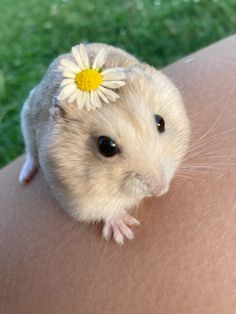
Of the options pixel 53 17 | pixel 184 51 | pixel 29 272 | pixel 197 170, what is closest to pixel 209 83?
pixel 197 170

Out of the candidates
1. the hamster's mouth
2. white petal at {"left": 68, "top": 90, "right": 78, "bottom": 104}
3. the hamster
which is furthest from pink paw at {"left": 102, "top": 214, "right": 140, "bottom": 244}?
white petal at {"left": 68, "top": 90, "right": 78, "bottom": 104}

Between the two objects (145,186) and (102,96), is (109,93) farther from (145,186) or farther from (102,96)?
(145,186)

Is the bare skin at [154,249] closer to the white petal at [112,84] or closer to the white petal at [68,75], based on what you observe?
the white petal at [112,84]

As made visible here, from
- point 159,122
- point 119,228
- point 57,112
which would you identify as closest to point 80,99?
point 57,112

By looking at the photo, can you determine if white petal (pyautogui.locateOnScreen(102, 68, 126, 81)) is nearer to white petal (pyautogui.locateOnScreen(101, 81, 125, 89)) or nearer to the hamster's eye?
white petal (pyautogui.locateOnScreen(101, 81, 125, 89))

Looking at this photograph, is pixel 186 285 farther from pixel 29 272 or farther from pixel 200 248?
pixel 29 272
